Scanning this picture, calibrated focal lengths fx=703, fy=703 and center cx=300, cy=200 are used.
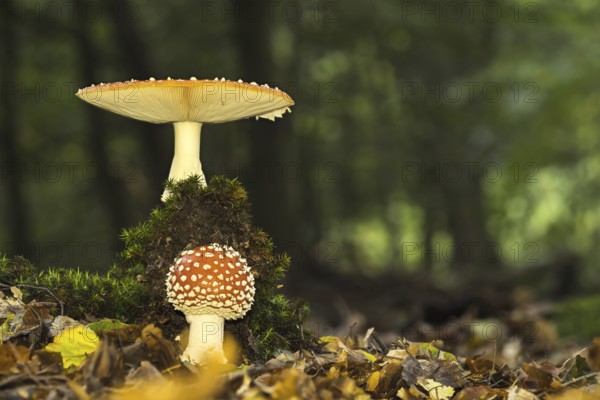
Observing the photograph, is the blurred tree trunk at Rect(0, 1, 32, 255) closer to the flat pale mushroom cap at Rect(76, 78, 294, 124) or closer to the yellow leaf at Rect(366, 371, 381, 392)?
the flat pale mushroom cap at Rect(76, 78, 294, 124)

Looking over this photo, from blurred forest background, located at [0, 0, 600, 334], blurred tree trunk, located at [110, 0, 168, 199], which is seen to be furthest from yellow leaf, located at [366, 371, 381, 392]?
blurred tree trunk, located at [110, 0, 168, 199]

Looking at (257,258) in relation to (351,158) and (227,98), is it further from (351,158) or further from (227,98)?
(351,158)

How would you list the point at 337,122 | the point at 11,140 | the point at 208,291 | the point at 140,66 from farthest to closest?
the point at 337,122, the point at 11,140, the point at 140,66, the point at 208,291

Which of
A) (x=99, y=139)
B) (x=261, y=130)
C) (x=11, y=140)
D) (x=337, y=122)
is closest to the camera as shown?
(x=261, y=130)

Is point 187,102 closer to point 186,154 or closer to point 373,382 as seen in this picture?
point 186,154

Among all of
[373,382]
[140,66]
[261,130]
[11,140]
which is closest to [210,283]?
[373,382]

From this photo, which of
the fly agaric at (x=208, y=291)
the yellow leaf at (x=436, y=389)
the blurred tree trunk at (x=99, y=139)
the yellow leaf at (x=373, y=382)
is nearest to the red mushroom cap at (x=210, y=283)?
the fly agaric at (x=208, y=291)
